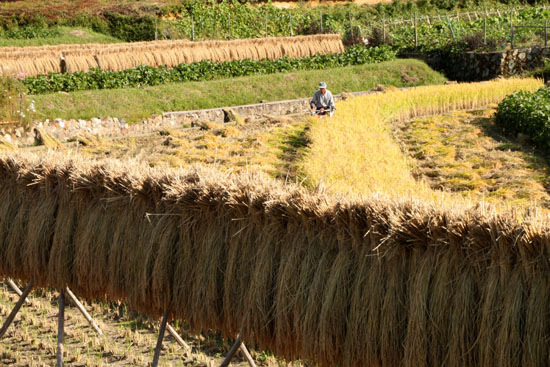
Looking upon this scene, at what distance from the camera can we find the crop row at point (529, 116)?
13.5m

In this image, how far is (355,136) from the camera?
42.5 ft

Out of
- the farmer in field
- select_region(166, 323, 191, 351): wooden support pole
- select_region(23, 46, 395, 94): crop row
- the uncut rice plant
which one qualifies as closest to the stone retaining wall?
select_region(23, 46, 395, 94): crop row

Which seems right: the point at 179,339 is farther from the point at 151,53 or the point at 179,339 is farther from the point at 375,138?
the point at 151,53

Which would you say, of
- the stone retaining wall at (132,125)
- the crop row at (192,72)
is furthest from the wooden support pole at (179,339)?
the crop row at (192,72)

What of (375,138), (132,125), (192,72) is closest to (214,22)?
(192,72)

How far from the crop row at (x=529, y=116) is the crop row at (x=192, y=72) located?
396 inches

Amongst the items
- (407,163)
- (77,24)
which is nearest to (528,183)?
(407,163)

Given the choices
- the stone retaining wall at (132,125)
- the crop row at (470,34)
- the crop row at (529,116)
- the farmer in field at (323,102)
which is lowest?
the stone retaining wall at (132,125)

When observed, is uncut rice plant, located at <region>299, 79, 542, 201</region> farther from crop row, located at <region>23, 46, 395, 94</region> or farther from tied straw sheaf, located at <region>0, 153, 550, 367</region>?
crop row, located at <region>23, 46, 395, 94</region>

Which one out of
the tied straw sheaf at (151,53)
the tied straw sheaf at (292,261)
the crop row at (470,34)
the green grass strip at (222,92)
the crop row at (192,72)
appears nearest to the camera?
the tied straw sheaf at (292,261)

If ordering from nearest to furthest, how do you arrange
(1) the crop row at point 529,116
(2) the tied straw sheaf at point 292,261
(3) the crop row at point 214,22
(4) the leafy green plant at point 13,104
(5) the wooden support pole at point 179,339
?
(2) the tied straw sheaf at point 292,261, (5) the wooden support pole at point 179,339, (1) the crop row at point 529,116, (4) the leafy green plant at point 13,104, (3) the crop row at point 214,22

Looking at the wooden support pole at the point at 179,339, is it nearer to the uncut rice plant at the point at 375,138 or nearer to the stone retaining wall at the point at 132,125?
the uncut rice plant at the point at 375,138

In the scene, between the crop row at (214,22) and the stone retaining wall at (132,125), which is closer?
the stone retaining wall at (132,125)

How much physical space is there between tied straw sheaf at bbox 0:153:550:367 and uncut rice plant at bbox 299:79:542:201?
0.36 m
